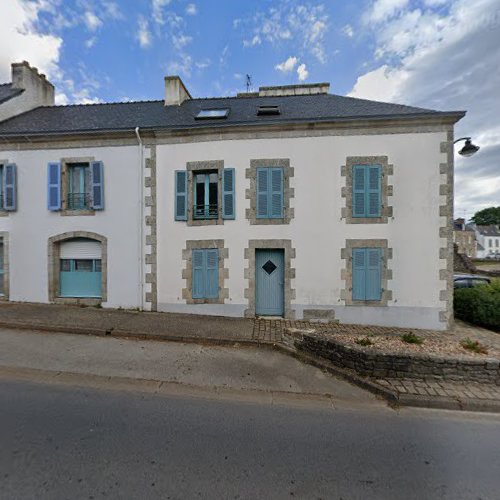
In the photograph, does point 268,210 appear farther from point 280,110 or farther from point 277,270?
point 280,110

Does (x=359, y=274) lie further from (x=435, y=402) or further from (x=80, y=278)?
(x=80, y=278)

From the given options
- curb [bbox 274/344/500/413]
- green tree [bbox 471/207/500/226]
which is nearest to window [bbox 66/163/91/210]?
curb [bbox 274/344/500/413]

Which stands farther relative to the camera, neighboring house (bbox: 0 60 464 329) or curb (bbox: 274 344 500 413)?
neighboring house (bbox: 0 60 464 329)

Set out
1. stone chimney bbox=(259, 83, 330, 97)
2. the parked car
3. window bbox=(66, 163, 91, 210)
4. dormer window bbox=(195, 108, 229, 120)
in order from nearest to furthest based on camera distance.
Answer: window bbox=(66, 163, 91, 210)
dormer window bbox=(195, 108, 229, 120)
the parked car
stone chimney bbox=(259, 83, 330, 97)

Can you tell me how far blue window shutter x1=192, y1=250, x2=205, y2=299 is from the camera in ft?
25.4

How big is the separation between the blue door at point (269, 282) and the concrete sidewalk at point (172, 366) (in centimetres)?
243

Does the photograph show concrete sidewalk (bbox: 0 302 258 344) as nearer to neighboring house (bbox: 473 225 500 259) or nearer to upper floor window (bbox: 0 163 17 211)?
upper floor window (bbox: 0 163 17 211)

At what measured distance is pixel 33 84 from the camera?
10.3 meters

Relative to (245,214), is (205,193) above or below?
above

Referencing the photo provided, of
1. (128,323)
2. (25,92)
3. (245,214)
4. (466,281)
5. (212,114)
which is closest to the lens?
(128,323)

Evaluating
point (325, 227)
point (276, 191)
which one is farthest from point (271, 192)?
point (325, 227)

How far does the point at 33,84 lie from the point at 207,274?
33.0 ft

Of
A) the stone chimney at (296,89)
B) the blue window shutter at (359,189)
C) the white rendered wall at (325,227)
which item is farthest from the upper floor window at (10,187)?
the blue window shutter at (359,189)

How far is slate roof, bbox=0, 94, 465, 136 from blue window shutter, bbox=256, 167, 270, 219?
1329 mm
